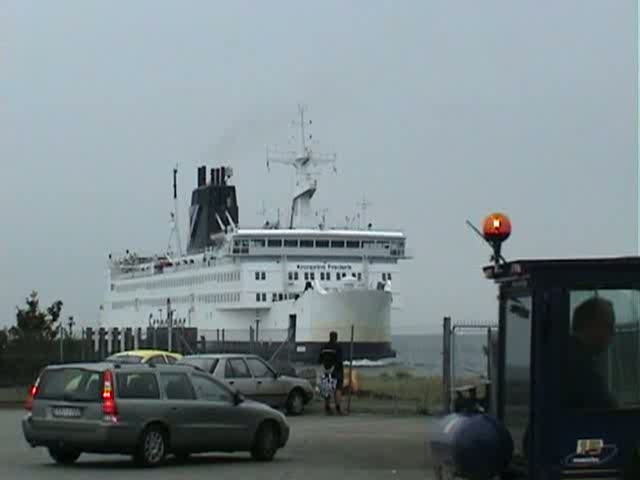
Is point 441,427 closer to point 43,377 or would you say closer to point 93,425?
point 93,425

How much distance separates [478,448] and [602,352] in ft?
3.72

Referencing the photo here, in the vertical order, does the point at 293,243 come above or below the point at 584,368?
above

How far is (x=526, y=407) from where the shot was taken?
1037 centimetres

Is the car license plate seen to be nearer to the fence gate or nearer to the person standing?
the fence gate

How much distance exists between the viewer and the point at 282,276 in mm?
63375

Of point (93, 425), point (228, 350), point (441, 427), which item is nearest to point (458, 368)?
point (93, 425)

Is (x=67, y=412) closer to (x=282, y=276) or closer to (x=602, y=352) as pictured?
(x=602, y=352)

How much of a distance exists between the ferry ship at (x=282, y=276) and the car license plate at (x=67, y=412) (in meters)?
34.7

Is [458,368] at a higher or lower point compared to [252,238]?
lower

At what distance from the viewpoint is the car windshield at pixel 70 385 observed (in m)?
18.4

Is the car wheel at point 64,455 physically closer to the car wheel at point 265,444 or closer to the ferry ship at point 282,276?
the car wheel at point 265,444

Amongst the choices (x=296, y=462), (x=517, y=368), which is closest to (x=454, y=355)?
(x=296, y=462)

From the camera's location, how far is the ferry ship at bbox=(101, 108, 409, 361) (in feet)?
197

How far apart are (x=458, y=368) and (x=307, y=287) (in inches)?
1708
